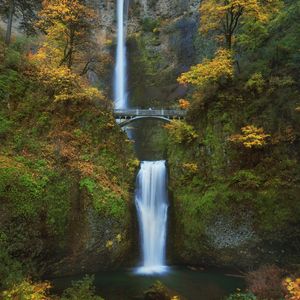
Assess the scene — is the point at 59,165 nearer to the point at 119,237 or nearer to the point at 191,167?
the point at 119,237

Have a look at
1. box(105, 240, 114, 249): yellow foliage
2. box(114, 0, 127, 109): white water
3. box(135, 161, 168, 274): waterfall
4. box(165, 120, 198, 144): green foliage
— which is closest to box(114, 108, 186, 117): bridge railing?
box(165, 120, 198, 144): green foliage

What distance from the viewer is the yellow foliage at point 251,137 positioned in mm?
16109

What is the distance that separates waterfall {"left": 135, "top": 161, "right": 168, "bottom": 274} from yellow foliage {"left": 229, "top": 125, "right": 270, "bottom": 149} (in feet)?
15.9

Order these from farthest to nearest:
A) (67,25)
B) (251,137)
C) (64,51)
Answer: (64,51)
(67,25)
(251,137)

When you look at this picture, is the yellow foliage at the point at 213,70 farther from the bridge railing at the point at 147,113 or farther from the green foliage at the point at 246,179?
the bridge railing at the point at 147,113

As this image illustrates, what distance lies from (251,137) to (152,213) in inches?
254

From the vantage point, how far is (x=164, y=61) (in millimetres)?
35938

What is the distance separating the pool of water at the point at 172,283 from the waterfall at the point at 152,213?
102 cm

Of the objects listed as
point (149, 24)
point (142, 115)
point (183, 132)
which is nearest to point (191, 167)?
point (183, 132)

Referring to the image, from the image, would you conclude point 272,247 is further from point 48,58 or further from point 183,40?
point 183,40

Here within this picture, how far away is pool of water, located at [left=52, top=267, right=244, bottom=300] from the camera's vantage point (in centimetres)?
1307

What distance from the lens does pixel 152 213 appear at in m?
18.3

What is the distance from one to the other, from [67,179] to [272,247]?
9.74 m

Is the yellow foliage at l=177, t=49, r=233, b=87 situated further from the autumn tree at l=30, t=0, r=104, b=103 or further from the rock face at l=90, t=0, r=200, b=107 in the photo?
the rock face at l=90, t=0, r=200, b=107
